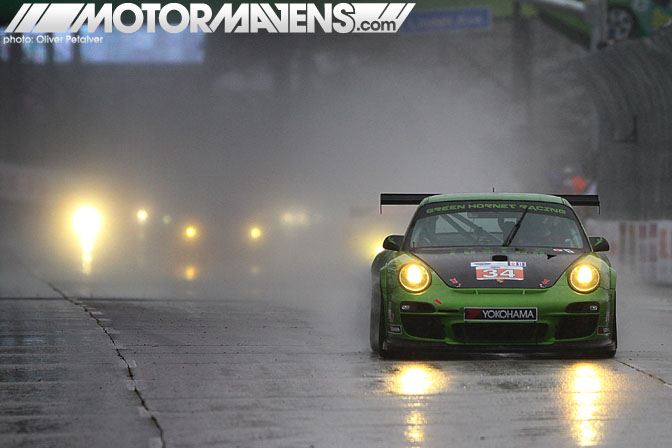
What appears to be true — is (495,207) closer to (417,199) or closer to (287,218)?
(417,199)

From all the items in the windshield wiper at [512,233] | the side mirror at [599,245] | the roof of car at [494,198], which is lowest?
Result: the side mirror at [599,245]

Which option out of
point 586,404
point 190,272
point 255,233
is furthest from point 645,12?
point 586,404

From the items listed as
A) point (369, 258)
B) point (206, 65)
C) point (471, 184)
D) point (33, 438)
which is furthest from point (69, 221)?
point (33, 438)

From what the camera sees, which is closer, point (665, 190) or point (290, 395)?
point (290, 395)

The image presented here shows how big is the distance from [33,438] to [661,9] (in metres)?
26.8

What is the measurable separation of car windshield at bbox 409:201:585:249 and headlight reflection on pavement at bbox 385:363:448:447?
4.52 ft

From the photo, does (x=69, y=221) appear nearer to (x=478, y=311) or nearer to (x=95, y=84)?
(x=95, y=84)

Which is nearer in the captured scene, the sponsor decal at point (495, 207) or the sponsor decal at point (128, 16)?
the sponsor decal at point (495, 207)

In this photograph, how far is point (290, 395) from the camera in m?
7.34

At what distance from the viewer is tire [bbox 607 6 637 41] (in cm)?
3045

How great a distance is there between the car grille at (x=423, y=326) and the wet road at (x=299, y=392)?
22cm

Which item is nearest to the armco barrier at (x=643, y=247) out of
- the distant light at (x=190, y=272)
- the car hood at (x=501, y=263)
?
the distant light at (x=190, y=272)

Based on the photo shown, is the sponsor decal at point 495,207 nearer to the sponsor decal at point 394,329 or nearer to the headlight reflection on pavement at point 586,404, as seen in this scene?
the sponsor decal at point 394,329

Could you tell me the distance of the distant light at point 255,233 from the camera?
164 ft
